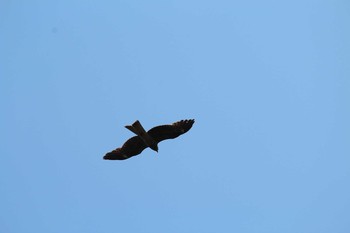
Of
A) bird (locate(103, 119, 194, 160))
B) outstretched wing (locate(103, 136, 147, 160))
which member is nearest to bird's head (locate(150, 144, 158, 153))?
bird (locate(103, 119, 194, 160))

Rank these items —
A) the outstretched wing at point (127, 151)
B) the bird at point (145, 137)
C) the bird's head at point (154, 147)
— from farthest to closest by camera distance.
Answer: the outstretched wing at point (127, 151), the bird's head at point (154, 147), the bird at point (145, 137)

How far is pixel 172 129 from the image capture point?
48.9 feet

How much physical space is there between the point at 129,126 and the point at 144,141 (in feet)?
4.97

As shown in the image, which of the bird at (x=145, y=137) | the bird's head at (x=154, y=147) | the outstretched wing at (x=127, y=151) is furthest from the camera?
the outstretched wing at (x=127, y=151)

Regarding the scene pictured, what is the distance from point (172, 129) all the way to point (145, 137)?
3.38 ft

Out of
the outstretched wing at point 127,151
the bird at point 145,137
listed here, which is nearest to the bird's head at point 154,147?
the bird at point 145,137

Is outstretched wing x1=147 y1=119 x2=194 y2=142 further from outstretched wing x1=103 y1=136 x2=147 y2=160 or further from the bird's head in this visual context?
outstretched wing x1=103 y1=136 x2=147 y2=160

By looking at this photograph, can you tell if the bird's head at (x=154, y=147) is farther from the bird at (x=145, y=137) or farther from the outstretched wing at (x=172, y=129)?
the outstretched wing at (x=172, y=129)

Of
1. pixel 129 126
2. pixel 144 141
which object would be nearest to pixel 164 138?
pixel 144 141

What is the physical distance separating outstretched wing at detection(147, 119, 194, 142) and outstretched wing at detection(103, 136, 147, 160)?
88 cm

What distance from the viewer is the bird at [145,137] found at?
1459cm

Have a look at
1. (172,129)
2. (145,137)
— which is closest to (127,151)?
(145,137)

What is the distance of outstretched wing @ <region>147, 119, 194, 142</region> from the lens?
14.7 m

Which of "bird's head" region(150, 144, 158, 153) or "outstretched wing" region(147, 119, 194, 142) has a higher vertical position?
"outstretched wing" region(147, 119, 194, 142)
